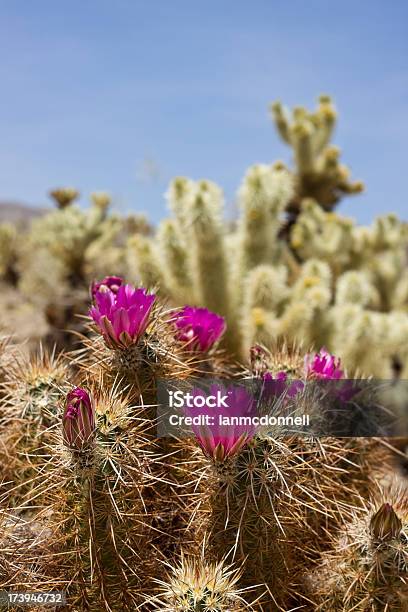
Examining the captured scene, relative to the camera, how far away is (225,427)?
1.58 meters

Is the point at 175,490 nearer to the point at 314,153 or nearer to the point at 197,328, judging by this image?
the point at 197,328

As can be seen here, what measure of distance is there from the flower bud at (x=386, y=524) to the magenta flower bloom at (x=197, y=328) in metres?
0.76

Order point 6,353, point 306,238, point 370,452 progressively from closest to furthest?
point 370,452 < point 6,353 < point 306,238

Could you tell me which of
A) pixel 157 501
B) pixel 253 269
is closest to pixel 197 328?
pixel 157 501

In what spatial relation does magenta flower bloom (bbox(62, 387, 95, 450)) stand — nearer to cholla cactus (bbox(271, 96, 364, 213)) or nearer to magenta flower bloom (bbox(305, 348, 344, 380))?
magenta flower bloom (bbox(305, 348, 344, 380))

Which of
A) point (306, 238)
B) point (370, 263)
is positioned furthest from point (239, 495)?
point (370, 263)

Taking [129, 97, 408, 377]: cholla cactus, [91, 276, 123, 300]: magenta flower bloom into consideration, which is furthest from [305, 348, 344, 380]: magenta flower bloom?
[129, 97, 408, 377]: cholla cactus

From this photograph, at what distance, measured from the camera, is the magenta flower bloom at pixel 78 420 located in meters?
1.54

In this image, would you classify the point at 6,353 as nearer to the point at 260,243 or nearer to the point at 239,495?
the point at 239,495

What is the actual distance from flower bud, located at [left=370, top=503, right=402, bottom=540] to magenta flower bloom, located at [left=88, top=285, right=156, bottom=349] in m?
0.72

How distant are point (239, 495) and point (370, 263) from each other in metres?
8.23

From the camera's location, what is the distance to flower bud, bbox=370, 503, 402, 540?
1638 millimetres

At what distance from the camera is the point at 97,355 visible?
1937 mm

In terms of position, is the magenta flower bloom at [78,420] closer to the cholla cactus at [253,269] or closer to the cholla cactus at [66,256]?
the cholla cactus at [253,269]
